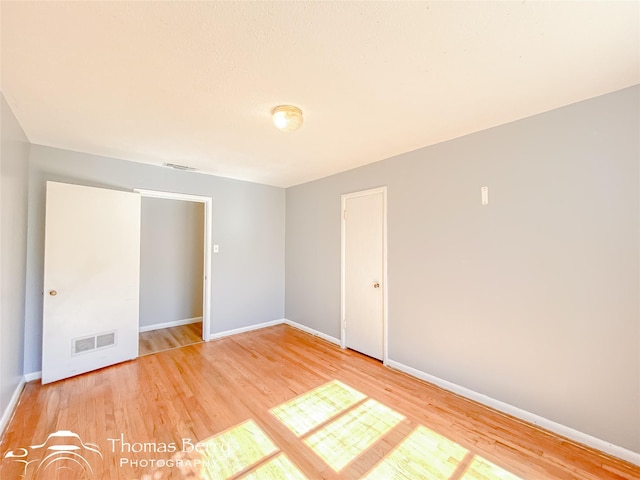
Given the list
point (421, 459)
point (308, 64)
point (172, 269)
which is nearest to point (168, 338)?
point (172, 269)

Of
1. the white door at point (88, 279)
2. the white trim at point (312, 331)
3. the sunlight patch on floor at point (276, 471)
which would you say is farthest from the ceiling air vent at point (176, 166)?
the sunlight patch on floor at point (276, 471)

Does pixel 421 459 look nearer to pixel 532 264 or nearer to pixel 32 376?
pixel 532 264

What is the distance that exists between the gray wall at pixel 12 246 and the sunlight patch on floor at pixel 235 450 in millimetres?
1550

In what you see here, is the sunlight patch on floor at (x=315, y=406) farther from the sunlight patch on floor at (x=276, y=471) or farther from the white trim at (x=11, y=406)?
the white trim at (x=11, y=406)

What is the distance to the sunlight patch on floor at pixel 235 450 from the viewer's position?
1600 mm

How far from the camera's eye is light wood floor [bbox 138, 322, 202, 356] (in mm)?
3489

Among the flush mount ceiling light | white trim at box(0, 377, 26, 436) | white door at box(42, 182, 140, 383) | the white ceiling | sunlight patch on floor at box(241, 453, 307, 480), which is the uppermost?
the white ceiling

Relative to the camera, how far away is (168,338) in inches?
152

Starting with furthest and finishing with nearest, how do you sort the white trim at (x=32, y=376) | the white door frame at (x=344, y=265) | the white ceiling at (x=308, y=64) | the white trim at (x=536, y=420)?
the white door frame at (x=344, y=265) → the white trim at (x=32, y=376) → the white trim at (x=536, y=420) → the white ceiling at (x=308, y=64)

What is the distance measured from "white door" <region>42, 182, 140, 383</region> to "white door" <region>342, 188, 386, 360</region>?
99.3 inches

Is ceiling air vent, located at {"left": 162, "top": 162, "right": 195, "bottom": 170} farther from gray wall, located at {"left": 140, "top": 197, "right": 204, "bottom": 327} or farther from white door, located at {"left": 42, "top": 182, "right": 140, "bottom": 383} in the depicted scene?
gray wall, located at {"left": 140, "top": 197, "right": 204, "bottom": 327}

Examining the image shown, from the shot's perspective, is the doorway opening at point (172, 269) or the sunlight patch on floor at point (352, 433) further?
the doorway opening at point (172, 269)

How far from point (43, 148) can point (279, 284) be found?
10.7 ft

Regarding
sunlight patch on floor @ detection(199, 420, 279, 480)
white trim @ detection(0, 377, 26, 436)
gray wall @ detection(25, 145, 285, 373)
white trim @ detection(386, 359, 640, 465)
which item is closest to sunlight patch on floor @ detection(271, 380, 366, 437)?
sunlight patch on floor @ detection(199, 420, 279, 480)
